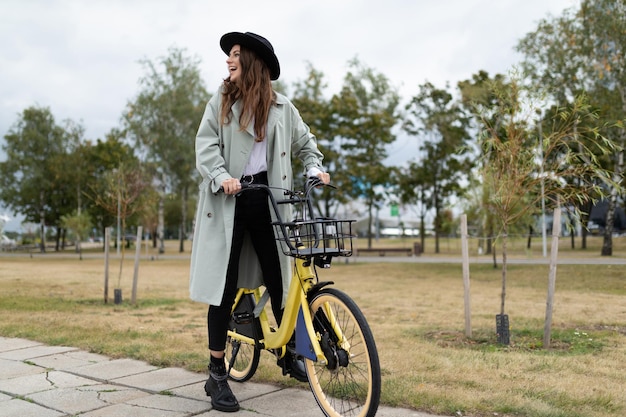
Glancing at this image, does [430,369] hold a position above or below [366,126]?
below

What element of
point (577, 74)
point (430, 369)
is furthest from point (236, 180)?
point (577, 74)

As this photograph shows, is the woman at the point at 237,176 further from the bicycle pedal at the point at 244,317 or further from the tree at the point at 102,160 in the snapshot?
the tree at the point at 102,160

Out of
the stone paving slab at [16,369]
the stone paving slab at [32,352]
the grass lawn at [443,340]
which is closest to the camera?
the grass lawn at [443,340]

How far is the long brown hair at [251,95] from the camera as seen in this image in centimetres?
344

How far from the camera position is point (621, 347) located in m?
5.35

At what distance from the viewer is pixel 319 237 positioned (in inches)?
121

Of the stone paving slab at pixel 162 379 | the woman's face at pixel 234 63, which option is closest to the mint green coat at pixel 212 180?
the woman's face at pixel 234 63

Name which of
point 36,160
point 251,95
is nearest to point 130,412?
point 251,95

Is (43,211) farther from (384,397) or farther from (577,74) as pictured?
(384,397)

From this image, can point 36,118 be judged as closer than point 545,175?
No

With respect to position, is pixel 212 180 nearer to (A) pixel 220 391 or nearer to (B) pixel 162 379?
(A) pixel 220 391

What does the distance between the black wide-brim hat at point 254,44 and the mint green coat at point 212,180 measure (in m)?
0.25

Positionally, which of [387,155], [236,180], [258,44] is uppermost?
[387,155]

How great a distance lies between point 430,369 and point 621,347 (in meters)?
2.17
